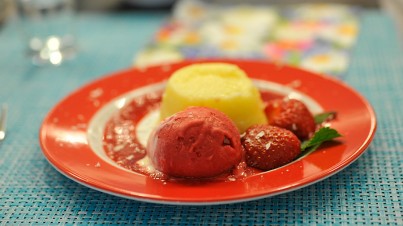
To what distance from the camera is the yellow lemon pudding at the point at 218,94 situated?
116 cm

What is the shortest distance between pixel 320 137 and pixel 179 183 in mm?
287

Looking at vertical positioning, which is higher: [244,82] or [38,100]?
[244,82]

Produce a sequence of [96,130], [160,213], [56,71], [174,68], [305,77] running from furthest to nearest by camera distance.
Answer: [56,71], [174,68], [305,77], [96,130], [160,213]

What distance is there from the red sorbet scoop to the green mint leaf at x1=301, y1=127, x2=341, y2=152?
0.14 metres

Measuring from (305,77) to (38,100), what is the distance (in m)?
0.73

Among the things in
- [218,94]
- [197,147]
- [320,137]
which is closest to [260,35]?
[218,94]

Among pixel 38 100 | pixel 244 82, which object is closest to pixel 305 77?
pixel 244 82

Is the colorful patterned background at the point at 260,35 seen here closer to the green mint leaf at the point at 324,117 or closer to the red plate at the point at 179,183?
the red plate at the point at 179,183

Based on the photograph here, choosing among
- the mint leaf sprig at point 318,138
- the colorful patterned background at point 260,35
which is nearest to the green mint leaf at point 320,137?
the mint leaf sprig at point 318,138

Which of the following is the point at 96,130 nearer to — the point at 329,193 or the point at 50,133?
the point at 50,133

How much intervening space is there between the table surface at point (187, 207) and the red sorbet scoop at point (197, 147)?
67 mm

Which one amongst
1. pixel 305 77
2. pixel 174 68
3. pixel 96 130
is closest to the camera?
pixel 96 130

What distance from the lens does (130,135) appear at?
1205mm

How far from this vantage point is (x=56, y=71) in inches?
67.1
